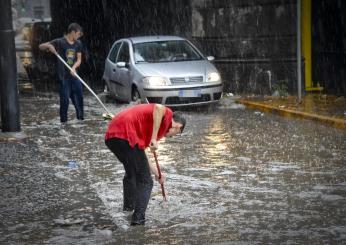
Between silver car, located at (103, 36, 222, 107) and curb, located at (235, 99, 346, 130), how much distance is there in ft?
2.84

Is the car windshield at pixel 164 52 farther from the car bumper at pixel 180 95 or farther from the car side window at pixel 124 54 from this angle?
the car bumper at pixel 180 95

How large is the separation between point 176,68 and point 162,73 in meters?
0.42

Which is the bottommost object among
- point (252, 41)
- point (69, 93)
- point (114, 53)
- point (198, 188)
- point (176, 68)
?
point (198, 188)

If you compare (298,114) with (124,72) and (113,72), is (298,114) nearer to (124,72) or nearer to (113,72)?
(124,72)

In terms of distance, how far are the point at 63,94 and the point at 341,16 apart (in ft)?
21.6

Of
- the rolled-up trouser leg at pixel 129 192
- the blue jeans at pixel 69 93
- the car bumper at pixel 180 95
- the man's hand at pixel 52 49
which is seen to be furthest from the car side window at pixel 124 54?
the rolled-up trouser leg at pixel 129 192

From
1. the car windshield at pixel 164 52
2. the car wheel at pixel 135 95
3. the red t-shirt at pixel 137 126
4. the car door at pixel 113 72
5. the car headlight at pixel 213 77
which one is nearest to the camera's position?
the red t-shirt at pixel 137 126

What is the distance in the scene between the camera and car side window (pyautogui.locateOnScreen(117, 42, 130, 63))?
16.4 m

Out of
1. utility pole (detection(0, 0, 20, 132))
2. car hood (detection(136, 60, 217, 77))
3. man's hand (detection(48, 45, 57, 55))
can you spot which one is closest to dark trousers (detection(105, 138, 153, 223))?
utility pole (detection(0, 0, 20, 132))

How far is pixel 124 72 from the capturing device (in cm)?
1608

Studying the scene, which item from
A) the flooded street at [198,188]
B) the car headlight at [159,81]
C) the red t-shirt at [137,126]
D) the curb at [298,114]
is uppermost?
the red t-shirt at [137,126]

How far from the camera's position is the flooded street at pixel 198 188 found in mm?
6762

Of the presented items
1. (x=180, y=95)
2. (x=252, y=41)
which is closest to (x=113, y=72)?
(x=180, y=95)

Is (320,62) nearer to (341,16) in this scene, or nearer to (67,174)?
(341,16)
